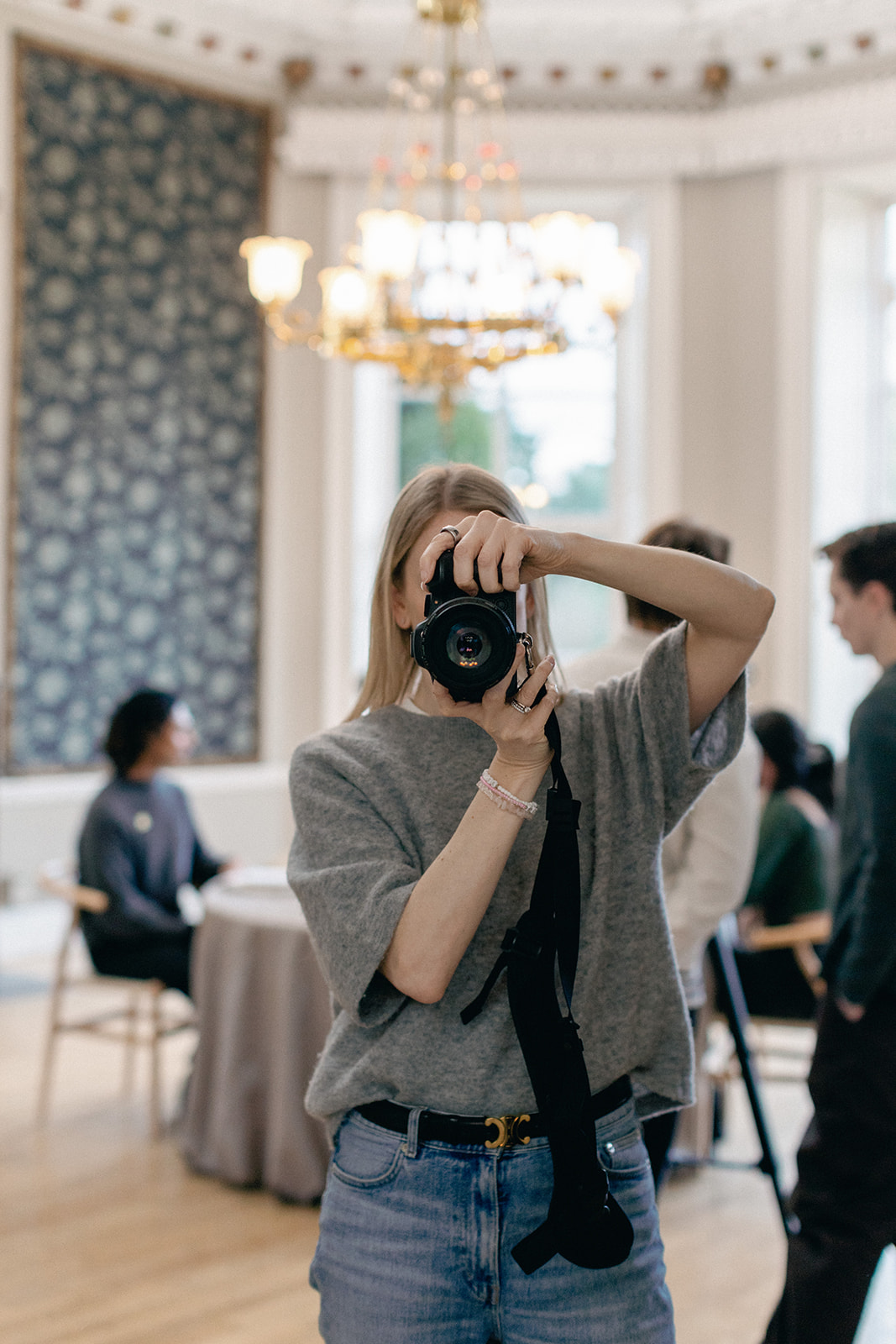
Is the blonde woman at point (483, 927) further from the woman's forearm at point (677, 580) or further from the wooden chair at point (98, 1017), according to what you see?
the wooden chair at point (98, 1017)

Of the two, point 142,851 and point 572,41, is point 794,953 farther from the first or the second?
point 572,41

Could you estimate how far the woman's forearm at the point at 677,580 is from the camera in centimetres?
108

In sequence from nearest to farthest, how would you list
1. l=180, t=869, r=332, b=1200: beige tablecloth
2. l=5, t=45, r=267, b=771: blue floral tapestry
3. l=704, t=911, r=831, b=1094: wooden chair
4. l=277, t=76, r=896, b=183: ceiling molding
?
1. l=180, t=869, r=332, b=1200: beige tablecloth
2. l=704, t=911, r=831, b=1094: wooden chair
3. l=5, t=45, r=267, b=771: blue floral tapestry
4. l=277, t=76, r=896, b=183: ceiling molding

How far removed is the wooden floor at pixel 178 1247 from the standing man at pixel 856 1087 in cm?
57

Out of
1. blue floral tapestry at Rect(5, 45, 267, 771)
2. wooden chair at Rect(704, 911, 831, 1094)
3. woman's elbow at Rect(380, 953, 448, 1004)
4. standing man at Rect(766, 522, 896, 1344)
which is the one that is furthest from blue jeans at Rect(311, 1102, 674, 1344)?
blue floral tapestry at Rect(5, 45, 267, 771)

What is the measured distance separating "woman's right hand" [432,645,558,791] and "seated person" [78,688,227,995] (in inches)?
112

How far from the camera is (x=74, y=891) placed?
12.1ft

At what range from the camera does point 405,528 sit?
1.20 m

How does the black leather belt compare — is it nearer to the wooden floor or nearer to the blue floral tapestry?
the wooden floor

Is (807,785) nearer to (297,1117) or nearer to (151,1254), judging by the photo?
(297,1117)

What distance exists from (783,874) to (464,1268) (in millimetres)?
2623

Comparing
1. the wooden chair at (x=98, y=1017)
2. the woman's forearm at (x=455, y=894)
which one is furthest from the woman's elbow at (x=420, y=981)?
the wooden chair at (x=98, y=1017)

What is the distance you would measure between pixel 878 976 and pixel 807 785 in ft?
7.42

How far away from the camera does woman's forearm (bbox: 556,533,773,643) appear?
3.56 ft
